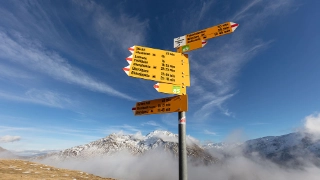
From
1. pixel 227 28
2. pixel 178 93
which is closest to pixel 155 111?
pixel 178 93

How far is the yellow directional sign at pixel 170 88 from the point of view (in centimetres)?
724

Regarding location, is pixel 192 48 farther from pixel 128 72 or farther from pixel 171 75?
pixel 128 72

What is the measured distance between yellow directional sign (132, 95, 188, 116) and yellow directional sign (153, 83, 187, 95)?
0.24 metres

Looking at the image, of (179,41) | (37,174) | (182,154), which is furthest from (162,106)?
(37,174)

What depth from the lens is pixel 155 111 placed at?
7.44m

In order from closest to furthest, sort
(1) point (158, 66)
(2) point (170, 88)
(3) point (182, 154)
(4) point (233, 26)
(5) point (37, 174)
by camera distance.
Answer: (3) point (182, 154) → (2) point (170, 88) → (1) point (158, 66) → (4) point (233, 26) → (5) point (37, 174)

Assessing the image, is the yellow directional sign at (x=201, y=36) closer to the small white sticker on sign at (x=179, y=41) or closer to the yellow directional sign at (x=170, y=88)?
the small white sticker on sign at (x=179, y=41)

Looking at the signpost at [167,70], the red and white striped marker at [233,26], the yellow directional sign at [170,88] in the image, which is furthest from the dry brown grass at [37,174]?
the red and white striped marker at [233,26]

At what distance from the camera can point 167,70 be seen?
24.5 feet

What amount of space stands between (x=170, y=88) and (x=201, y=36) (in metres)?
2.49

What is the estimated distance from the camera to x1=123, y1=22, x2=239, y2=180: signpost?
7.19m

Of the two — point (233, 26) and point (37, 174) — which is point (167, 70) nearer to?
point (233, 26)

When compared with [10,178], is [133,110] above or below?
above

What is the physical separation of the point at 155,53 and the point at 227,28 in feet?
9.90
